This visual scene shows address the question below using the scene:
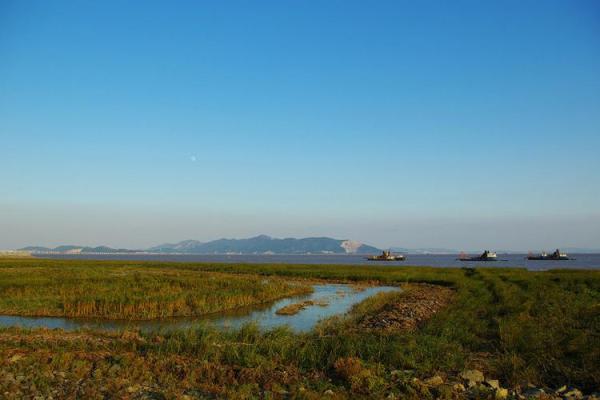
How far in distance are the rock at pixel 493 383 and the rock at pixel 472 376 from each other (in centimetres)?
26

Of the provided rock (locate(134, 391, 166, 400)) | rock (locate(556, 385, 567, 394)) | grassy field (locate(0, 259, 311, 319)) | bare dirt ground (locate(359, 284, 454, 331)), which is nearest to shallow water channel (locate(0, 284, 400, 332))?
grassy field (locate(0, 259, 311, 319))

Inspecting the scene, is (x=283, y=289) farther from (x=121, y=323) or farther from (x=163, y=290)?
(x=121, y=323)

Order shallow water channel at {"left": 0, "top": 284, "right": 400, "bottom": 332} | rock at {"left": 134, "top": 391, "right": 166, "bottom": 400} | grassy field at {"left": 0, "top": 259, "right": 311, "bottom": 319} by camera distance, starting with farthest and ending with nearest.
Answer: grassy field at {"left": 0, "top": 259, "right": 311, "bottom": 319}
shallow water channel at {"left": 0, "top": 284, "right": 400, "bottom": 332}
rock at {"left": 134, "top": 391, "right": 166, "bottom": 400}

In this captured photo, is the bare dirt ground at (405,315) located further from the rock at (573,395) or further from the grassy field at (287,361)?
the rock at (573,395)

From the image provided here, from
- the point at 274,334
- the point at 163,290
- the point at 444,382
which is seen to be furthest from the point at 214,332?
the point at 163,290

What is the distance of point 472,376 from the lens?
523 inches

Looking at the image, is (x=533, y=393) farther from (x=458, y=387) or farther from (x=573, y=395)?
(x=458, y=387)

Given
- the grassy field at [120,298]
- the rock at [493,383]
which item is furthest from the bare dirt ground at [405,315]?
the grassy field at [120,298]

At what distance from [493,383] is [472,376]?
0.71 metres

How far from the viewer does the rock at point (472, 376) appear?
13029 millimetres

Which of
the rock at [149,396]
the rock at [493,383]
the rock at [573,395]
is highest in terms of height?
the rock at [493,383]

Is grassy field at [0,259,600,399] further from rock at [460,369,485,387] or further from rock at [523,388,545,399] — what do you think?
rock at [460,369,485,387]

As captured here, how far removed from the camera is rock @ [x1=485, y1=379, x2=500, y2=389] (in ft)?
41.1

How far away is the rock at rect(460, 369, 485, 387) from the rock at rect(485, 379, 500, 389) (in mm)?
259
